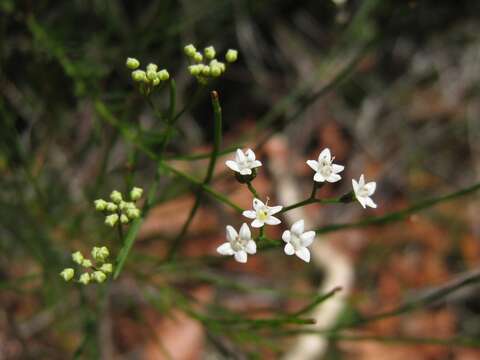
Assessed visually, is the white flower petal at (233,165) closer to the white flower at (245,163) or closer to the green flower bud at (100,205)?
the white flower at (245,163)

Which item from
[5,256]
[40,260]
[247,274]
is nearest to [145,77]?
[40,260]

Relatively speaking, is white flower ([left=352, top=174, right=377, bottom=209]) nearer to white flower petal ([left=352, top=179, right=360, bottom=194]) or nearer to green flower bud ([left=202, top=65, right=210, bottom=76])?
white flower petal ([left=352, top=179, right=360, bottom=194])

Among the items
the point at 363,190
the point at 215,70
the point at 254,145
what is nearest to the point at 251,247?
the point at 363,190

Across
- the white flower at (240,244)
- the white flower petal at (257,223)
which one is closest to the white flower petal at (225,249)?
the white flower at (240,244)

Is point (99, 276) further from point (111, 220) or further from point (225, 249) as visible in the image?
point (225, 249)

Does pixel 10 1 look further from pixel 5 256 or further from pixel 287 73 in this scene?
pixel 287 73

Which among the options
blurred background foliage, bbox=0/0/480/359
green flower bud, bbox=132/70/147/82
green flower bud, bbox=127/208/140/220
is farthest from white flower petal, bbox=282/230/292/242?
blurred background foliage, bbox=0/0/480/359

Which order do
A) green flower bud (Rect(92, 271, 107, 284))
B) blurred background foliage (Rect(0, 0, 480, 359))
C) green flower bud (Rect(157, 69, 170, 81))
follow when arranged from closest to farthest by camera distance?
green flower bud (Rect(92, 271, 107, 284)) < green flower bud (Rect(157, 69, 170, 81)) < blurred background foliage (Rect(0, 0, 480, 359))
